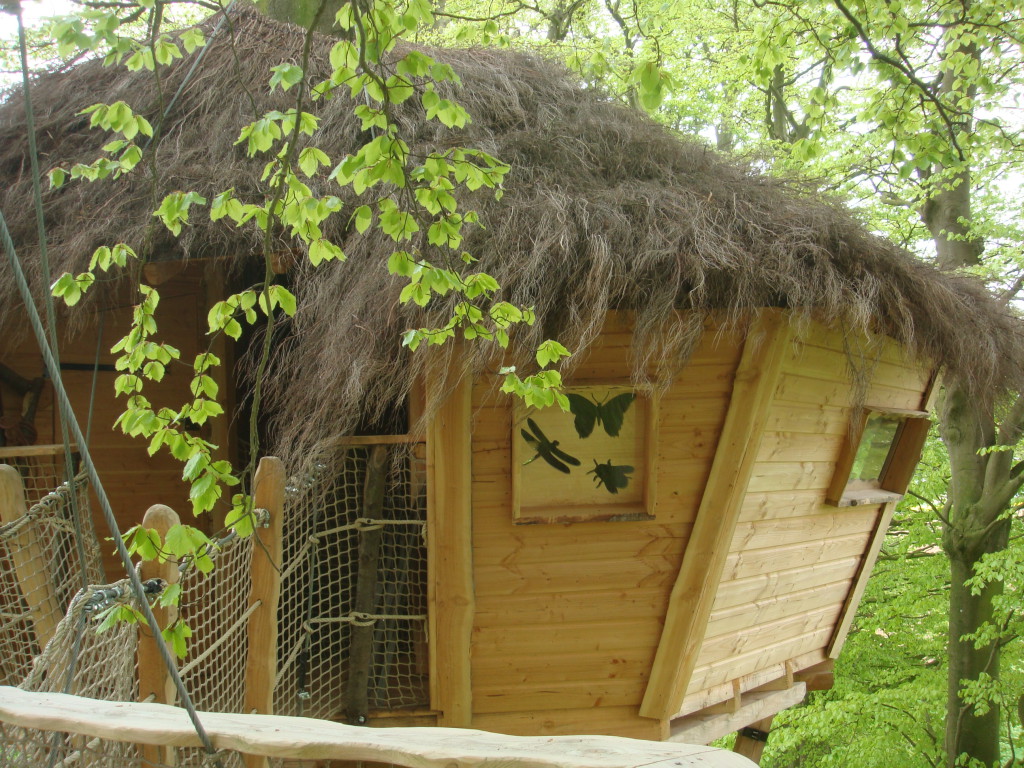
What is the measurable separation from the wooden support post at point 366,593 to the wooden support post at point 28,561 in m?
1.31

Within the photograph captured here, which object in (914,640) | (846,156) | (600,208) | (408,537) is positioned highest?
(846,156)

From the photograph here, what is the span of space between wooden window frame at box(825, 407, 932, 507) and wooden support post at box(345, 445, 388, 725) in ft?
8.42

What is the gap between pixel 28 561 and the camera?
337 centimetres

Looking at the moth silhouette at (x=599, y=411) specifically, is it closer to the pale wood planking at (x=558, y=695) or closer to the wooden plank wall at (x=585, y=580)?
the wooden plank wall at (x=585, y=580)

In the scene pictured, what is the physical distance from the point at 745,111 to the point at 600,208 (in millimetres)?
8947

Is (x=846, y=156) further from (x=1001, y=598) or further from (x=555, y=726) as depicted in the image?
(x=555, y=726)

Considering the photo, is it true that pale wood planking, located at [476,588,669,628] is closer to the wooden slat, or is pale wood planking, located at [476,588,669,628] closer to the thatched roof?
the wooden slat

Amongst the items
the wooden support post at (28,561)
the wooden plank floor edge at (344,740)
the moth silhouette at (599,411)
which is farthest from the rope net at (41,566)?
the moth silhouette at (599,411)

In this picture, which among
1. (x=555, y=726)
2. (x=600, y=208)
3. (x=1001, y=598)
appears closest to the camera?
(x=600, y=208)

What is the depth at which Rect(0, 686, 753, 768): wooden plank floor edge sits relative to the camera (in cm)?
146

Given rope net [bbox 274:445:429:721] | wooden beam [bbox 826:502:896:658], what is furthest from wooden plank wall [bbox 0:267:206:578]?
wooden beam [bbox 826:502:896:658]

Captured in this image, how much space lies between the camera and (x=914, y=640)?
9820 mm

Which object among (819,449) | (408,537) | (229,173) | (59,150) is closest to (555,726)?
(408,537)

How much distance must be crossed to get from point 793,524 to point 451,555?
1974mm
